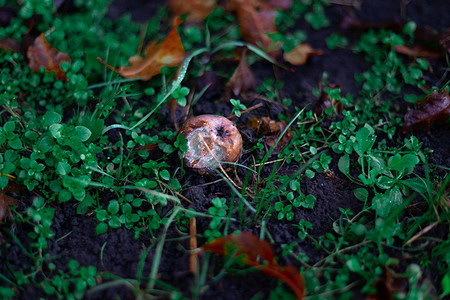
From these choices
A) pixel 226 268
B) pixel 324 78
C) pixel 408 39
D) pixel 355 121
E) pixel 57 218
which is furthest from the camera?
pixel 408 39

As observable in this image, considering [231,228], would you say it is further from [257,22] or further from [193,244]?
[257,22]

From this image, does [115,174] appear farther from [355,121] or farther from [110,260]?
[355,121]

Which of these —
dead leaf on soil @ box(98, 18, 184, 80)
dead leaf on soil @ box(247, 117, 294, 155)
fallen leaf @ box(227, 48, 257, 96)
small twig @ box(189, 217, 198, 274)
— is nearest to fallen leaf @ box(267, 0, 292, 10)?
fallen leaf @ box(227, 48, 257, 96)

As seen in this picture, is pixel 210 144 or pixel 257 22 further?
pixel 257 22

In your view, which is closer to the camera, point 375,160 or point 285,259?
point 285,259

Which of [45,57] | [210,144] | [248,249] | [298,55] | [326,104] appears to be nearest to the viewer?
[248,249]

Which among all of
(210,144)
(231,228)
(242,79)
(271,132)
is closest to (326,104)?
(271,132)

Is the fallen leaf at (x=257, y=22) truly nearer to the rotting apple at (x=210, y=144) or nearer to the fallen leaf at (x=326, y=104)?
the fallen leaf at (x=326, y=104)

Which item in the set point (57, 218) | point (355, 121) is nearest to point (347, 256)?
point (355, 121)
